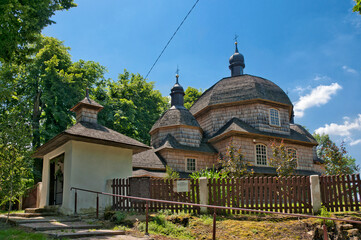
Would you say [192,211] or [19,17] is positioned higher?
[19,17]

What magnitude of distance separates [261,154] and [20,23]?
20.1 meters

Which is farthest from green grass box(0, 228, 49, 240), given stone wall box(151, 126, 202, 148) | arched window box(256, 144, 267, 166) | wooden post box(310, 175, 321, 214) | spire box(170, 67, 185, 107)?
spire box(170, 67, 185, 107)

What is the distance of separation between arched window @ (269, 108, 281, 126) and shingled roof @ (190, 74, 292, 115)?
3.14ft

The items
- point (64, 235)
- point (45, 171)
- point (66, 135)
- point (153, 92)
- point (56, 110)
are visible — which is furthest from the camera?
point (153, 92)

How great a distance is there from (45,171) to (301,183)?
12555mm

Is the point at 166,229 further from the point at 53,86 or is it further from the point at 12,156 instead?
the point at 53,86

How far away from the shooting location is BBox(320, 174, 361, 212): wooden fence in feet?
37.9

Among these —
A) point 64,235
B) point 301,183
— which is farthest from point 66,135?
point 301,183

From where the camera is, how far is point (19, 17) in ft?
38.5

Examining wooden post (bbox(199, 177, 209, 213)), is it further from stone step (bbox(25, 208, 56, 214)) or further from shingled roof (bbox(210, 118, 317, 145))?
shingled roof (bbox(210, 118, 317, 145))

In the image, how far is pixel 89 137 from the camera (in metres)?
13.6

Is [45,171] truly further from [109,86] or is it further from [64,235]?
[109,86]

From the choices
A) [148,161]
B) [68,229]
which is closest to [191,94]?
[148,161]

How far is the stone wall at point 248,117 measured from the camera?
88.3 feet
